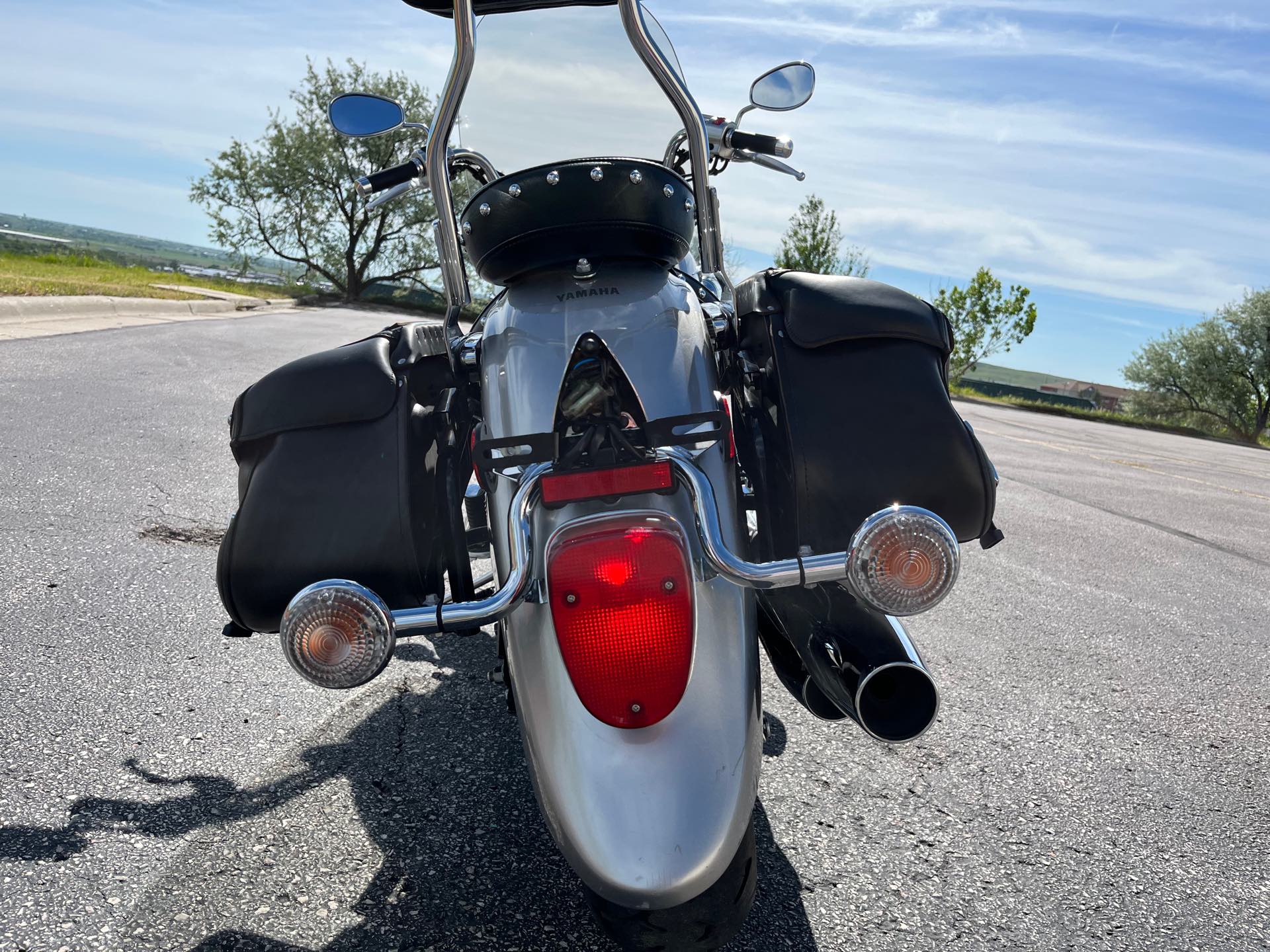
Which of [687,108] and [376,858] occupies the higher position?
[687,108]

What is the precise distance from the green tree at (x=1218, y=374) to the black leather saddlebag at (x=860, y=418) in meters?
46.1

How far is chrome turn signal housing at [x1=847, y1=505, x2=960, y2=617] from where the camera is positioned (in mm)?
1307

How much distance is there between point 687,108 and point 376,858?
69.5 inches

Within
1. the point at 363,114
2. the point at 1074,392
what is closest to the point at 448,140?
the point at 363,114

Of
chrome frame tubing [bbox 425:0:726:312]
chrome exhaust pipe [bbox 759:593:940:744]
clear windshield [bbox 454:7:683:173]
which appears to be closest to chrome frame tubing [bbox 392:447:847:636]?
chrome exhaust pipe [bbox 759:593:940:744]

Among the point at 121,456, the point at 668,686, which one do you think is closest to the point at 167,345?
the point at 121,456

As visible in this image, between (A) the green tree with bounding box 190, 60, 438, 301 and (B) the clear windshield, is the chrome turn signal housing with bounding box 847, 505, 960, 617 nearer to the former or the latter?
(B) the clear windshield

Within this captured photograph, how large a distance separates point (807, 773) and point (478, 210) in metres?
1.66

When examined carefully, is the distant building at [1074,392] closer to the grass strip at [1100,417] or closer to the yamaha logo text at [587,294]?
the grass strip at [1100,417]

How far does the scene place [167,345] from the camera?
989cm

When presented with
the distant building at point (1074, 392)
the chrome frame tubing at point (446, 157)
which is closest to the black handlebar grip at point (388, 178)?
the chrome frame tubing at point (446, 157)

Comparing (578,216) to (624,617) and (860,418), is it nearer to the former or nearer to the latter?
(860,418)

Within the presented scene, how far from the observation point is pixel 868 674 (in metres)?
1.47

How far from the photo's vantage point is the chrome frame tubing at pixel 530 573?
1.38 metres
